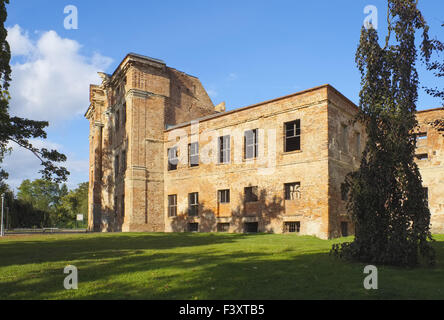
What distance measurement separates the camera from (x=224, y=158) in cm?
2305

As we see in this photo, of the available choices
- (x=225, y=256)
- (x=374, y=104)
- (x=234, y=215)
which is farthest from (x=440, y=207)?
(x=225, y=256)

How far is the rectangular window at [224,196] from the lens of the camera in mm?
22562

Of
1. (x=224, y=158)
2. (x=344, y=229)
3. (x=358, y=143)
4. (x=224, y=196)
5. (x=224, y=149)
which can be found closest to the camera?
(x=344, y=229)

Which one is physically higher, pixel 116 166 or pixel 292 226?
pixel 116 166

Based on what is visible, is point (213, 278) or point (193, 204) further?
point (193, 204)

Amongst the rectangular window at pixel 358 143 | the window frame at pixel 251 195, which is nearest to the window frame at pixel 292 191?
the window frame at pixel 251 195

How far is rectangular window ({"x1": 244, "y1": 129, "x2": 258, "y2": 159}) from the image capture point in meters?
21.5

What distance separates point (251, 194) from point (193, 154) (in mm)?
5795

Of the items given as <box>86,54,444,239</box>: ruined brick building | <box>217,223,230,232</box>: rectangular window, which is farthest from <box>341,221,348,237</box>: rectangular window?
<box>217,223,230,232</box>: rectangular window

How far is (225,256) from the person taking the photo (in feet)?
34.6

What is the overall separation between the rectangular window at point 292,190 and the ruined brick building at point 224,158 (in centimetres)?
5

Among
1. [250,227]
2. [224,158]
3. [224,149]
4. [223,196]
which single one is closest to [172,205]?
[223,196]

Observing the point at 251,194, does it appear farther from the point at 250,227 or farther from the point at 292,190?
the point at 292,190
